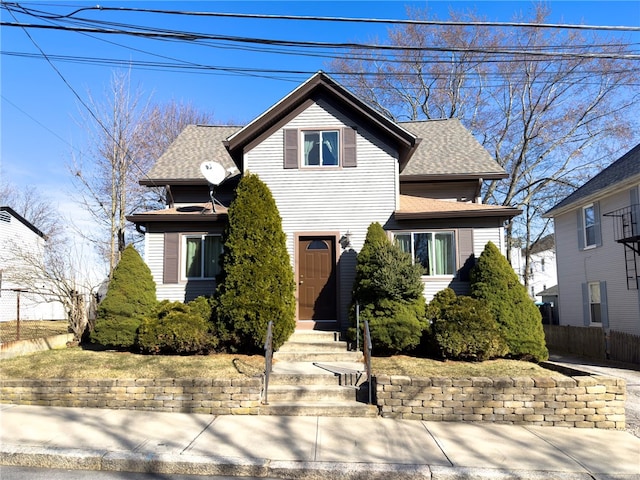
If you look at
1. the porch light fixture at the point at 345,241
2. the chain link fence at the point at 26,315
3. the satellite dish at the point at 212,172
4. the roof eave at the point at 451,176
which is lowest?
the chain link fence at the point at 26,315

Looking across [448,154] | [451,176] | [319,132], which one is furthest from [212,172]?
[448,154]

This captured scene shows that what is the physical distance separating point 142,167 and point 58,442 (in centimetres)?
1737

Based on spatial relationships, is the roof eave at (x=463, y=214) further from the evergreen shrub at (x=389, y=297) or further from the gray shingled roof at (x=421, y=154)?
the gray shingled roof at (x=421, y=154)

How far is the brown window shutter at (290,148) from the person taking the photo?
1220 centimetres

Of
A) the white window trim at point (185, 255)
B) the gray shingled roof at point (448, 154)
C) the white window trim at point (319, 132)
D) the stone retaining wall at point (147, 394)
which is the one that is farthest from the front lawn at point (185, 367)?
the gray shingled roof at point (448, 154)

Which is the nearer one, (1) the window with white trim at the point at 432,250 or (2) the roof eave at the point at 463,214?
(2) the roof eave at the point at 463,214

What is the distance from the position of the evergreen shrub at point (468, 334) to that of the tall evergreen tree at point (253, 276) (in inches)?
119

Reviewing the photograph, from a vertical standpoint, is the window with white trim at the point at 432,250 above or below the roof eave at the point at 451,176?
below

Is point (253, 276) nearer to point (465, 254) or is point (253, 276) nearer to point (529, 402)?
point (465, 254)

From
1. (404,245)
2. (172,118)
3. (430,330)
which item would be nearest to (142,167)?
(172,118)

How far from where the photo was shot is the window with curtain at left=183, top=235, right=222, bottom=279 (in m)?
12.1

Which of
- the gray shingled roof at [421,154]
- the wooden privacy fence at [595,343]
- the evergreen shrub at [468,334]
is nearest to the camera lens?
the evergreen shrub at [468,334]

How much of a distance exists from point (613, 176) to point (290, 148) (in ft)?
38.3

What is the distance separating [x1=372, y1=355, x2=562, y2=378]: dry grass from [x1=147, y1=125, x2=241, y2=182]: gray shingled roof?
23.9 feet
